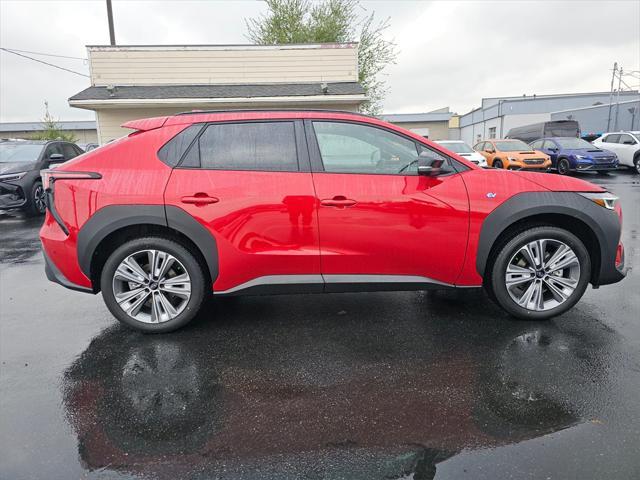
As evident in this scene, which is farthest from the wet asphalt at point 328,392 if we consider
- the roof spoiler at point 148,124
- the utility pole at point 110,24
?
the utility pole at point 110,24

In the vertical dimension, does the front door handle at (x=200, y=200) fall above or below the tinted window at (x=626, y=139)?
below

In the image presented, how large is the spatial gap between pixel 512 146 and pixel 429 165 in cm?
1685

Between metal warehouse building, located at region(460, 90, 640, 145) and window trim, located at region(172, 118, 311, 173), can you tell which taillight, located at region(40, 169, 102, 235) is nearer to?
window trim, located at region(172, 118, 311, 173)

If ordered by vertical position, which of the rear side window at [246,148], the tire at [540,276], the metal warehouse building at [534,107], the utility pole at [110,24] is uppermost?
the utility pole at [110,24]

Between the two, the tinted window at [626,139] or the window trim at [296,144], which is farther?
the tinted window at [626,139]

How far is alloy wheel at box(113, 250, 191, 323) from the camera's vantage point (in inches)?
141

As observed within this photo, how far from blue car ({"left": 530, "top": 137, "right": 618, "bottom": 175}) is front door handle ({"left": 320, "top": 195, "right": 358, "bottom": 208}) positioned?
55.4 feet

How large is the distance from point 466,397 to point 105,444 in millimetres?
2052

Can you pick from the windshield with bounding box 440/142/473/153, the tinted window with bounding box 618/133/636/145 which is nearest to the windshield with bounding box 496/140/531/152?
the windshield with bounding box 440/142/473/153

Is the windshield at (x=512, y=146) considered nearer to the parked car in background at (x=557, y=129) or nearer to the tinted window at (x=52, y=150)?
the parked car in background at (x=557, y=129)

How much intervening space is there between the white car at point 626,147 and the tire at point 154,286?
64.2 ft

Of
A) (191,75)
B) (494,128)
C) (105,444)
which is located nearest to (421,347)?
(105,444)

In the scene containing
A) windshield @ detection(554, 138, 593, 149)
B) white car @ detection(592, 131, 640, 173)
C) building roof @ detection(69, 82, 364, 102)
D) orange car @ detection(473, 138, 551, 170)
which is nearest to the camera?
building roof @ detection(69, 82, 364, 102)

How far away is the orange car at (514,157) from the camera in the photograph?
56.9 ft
